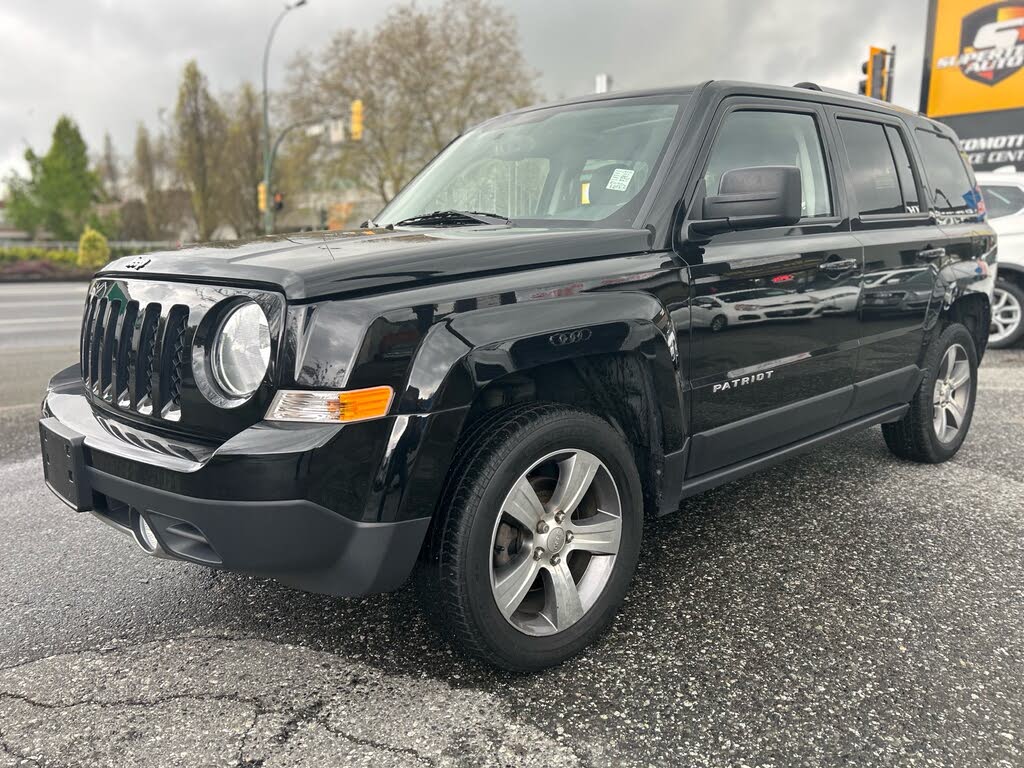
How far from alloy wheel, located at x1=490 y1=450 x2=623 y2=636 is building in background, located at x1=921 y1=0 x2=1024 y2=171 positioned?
15579 mm

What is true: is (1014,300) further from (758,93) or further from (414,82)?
(414,82)

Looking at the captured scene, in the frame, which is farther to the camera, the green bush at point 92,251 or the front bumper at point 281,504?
the green bush at point 92,251

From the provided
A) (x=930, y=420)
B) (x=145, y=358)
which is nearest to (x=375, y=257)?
(x=145, y=358)

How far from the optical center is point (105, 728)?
2170 millimetres

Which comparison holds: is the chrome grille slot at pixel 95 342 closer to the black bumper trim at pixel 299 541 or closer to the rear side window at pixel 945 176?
the black bumper trim at pixel 299 541

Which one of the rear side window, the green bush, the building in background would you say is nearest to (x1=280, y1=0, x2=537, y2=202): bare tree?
the green bush

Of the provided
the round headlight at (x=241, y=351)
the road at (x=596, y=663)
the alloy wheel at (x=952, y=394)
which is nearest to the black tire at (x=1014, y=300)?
the alloy wheel at (x=952, y=394)

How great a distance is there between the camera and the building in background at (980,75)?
14875 mm

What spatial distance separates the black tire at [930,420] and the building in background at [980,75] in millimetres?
12659

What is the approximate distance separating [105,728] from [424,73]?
120 feet

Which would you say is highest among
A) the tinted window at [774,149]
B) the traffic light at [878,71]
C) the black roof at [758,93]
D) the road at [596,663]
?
the traffic light at [878,71]

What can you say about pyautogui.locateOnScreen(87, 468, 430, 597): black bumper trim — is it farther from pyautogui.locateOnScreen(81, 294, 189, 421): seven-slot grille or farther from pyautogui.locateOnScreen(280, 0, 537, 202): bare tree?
pyautogui.locateOnScreen(280, 0, 537, 202): bare tree

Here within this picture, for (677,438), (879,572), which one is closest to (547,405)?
(677,438)

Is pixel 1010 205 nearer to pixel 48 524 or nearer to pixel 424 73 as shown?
pixel 48 524
